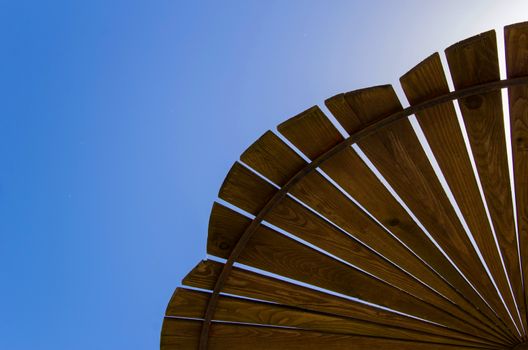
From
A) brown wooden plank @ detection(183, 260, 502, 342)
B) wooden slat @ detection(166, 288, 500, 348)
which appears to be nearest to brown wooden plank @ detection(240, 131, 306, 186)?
brown wooden plank @ detection(183, 260, 502, 342)

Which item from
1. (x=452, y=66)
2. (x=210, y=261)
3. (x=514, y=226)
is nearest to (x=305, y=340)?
(x=210, y=261)

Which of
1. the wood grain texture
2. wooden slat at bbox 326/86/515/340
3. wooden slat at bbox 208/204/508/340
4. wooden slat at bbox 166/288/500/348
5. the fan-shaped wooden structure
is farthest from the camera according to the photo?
wooden slat at bbox 166/288/500/348

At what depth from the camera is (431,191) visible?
4.03 m

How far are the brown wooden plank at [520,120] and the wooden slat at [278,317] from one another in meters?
0.96

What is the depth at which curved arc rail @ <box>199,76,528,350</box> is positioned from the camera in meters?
3.65

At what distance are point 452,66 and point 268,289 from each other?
7.22 feet

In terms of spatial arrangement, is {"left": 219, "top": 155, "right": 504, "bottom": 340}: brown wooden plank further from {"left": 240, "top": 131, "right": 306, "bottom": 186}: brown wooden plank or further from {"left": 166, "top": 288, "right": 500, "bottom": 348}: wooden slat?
{"left": 166, "top": 288, "right": 500, "bottom": 348}: wooden slat

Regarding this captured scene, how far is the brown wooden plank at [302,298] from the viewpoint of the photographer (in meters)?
4.23

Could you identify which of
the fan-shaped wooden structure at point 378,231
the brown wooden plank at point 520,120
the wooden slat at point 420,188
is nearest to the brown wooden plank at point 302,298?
the fan-shaped wooden structure at point 378,231

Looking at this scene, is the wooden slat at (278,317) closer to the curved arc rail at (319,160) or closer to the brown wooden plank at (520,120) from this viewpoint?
the curved arc rail at (319,160)

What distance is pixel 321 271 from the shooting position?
4238 mm

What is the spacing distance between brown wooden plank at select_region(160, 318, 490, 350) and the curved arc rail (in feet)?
0.35

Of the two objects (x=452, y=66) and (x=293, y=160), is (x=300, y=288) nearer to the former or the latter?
(x=293, y=160)

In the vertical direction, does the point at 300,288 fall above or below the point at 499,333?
above
